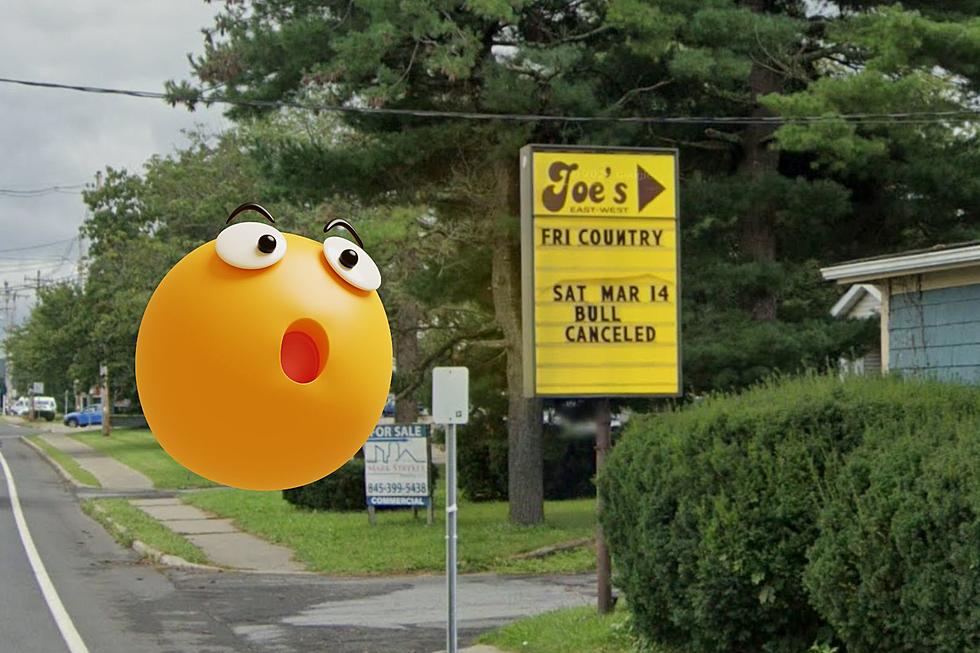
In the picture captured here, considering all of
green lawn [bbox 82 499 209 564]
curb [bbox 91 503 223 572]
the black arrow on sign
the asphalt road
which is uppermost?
the black arrow on sign

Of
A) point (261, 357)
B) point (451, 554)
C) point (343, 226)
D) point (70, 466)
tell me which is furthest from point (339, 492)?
point (261, 357)

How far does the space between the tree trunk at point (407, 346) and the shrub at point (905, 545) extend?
1879 centimetres

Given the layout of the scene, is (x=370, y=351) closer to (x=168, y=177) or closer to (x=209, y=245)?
(x=209, y=245)

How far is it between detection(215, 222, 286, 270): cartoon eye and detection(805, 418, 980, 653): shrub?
5864 mm

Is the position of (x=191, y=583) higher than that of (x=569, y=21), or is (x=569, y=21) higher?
(x=569, y=21)

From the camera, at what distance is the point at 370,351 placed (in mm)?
2619

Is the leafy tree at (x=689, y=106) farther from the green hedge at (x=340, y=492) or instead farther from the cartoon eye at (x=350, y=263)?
the cartoon eye at (x=350, y=263)

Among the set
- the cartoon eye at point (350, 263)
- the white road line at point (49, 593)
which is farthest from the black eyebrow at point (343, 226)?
the white road line at point (49, 593)

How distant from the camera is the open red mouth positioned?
253cm

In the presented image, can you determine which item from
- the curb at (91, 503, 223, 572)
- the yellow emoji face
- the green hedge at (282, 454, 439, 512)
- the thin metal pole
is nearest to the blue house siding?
the thin metal pole

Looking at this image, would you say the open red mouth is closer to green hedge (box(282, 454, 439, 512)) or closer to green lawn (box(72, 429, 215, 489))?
green lawn (box(72, 429, 215, 489))

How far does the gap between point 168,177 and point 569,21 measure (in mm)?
25333

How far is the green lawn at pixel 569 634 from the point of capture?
12.4 m

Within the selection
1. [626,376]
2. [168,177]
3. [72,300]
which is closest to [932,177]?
[626,376]
